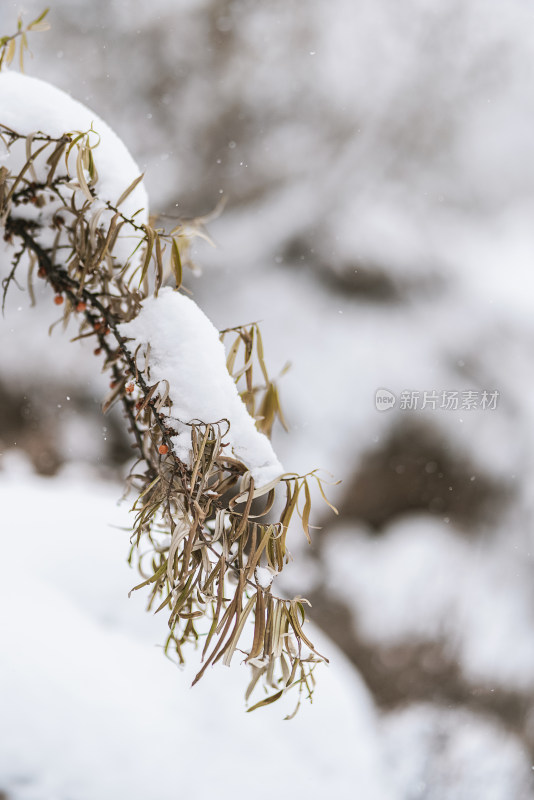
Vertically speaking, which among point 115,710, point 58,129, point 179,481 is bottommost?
point 115,710

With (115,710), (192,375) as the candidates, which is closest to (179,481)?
(192,375)

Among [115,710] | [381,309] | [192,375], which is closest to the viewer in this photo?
[192,375]

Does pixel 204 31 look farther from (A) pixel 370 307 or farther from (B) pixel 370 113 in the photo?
(A) pixel 370 307

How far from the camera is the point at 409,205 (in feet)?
5.00

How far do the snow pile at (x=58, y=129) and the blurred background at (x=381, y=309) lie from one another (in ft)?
3.02

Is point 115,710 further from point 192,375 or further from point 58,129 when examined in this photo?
point 58,129

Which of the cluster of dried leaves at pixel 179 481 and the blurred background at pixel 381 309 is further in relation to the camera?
the blurred background at pixel 381 309

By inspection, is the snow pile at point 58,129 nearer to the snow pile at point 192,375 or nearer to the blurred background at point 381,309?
the snow pile at point 192,375

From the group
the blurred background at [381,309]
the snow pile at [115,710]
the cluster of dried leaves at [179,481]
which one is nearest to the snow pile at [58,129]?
the cluster of dried leaves at [179,481]

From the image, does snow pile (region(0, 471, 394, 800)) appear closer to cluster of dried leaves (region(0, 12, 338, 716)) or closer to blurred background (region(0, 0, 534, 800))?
cluster of dried leaves (region(0, 12, 338, 716))

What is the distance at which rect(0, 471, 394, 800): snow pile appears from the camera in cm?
63

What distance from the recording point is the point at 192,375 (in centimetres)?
39

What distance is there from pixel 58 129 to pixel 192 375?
0.72ft

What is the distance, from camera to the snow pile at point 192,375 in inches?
15.5
